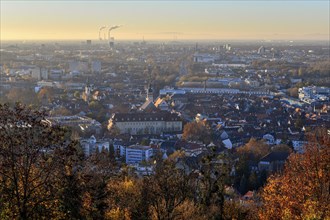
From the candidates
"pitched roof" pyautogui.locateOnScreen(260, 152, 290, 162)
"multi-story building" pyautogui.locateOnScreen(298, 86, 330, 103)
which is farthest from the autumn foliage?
"multi-story building" pyautogui.locateOnScreen(298, 86, 330, 103)

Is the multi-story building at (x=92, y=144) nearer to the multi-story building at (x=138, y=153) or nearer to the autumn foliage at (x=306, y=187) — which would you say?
the multi-story building at (x=138, y=153)

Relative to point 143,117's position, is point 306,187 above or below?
above

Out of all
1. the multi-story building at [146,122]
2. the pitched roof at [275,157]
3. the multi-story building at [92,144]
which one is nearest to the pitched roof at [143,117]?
the multi-story building at [146,122]

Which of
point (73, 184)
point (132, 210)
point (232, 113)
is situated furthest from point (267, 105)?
point (73, 184)

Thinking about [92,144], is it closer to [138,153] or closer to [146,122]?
[138,153]

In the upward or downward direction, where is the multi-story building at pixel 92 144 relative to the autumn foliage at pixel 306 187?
downward

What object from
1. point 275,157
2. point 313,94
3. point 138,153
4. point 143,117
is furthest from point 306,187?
point 313,94

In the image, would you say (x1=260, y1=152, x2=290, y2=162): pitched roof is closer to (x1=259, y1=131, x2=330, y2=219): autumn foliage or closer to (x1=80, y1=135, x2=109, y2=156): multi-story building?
(x1=80, y1=135, x2=109, y2=156): multi-story building
